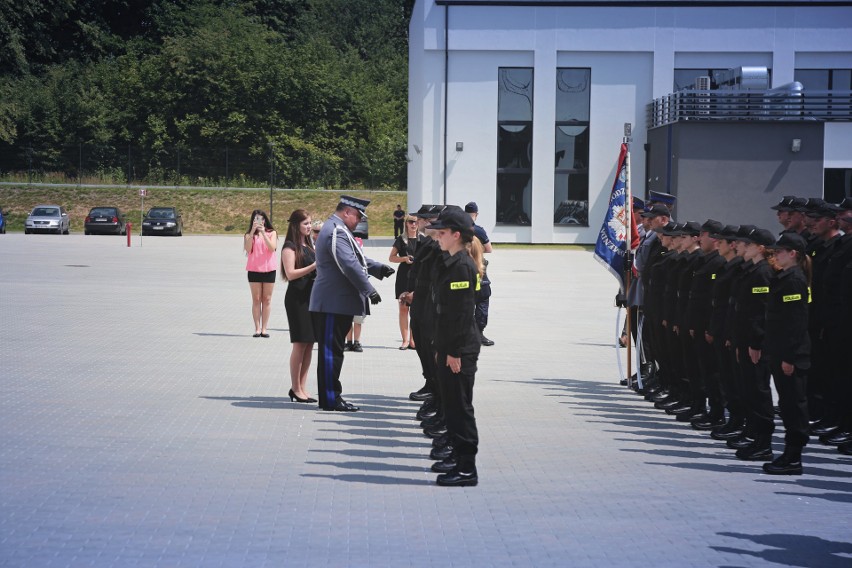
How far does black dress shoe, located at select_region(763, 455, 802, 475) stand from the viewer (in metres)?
8.69

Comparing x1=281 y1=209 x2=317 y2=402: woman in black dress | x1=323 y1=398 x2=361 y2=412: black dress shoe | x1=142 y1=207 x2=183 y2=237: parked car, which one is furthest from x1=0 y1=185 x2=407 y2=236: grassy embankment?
x1=323 y1=398 x2=361 y2=412: black dress shoe

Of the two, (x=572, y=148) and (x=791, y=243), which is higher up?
(x=572, y=148)

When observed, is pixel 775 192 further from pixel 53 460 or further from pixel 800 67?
pixel 53 460

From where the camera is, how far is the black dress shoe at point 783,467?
28.5 ft

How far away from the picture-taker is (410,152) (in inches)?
2210

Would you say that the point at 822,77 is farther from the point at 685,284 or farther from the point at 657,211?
the point at 685,284

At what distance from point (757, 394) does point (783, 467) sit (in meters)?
0.76

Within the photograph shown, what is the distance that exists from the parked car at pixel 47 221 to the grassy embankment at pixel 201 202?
5168 millimetres

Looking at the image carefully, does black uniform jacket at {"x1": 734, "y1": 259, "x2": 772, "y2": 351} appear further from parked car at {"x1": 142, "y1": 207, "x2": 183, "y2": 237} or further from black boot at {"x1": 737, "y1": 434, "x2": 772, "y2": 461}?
Result: parked car at {"x1": 142, "y1": 207, "x2": 183, "y2": 237}

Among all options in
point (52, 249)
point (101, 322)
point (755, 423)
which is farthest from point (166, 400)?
point (52, 249)

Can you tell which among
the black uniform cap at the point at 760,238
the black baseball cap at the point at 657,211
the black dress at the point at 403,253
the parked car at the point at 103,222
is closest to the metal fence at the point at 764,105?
the parked car at the point at 103,222

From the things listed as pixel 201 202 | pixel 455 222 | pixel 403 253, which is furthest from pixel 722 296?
pixel 201 202

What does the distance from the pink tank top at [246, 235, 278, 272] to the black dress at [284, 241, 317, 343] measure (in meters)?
4.93

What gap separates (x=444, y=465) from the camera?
8.59m
